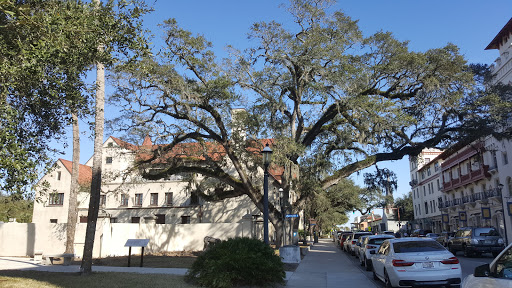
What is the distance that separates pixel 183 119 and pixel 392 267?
14998 mm

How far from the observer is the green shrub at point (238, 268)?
10.6 meters

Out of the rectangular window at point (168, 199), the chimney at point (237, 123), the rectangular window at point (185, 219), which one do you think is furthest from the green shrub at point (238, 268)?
the rectangular window at point (168, 199)

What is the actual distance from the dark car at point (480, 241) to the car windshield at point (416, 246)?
14387mm

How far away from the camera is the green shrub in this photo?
34.7ft

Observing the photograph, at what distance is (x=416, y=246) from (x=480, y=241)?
15.1 metres

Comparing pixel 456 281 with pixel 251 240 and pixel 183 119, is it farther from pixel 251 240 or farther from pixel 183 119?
pixel 183 119

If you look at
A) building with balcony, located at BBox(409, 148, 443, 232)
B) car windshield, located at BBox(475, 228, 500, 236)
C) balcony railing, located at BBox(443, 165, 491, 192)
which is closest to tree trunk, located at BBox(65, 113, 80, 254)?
car windshield, located at BBox(475, 228, 500, 236)

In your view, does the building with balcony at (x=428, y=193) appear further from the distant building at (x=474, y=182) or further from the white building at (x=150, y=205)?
the white building at (x=150, y=205)

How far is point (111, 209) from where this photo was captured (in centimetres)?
4425

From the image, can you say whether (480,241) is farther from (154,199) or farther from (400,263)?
(154,199)

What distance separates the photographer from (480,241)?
22719mm

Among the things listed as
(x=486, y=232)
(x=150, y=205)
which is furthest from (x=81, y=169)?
(x=486, y=232)

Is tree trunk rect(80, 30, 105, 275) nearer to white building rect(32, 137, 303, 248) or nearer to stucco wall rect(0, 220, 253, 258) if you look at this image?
stucco wall rect(0, 220, 253, 258)

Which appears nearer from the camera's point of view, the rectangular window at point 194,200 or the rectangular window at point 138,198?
the rectangular window at point 194,200
